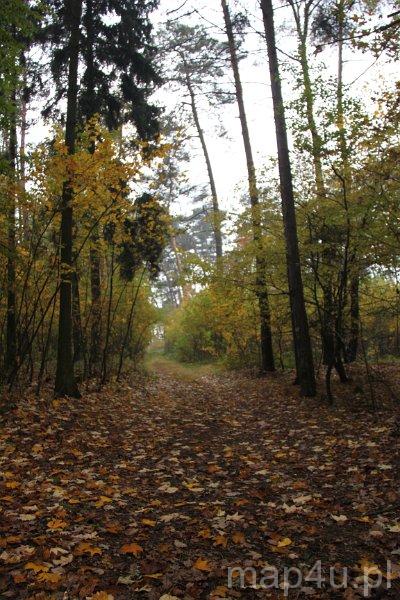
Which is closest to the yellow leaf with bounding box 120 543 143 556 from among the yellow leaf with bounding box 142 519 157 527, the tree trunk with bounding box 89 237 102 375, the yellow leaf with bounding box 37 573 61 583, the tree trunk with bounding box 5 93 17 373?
the yellow leaf with bounding box 142 519 157 527

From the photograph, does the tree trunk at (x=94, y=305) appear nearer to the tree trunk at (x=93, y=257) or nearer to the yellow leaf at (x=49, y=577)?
the tree trunk at (x=93, y=257)

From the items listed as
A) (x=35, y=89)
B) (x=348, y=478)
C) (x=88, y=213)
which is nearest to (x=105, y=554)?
(x=348, y=478)

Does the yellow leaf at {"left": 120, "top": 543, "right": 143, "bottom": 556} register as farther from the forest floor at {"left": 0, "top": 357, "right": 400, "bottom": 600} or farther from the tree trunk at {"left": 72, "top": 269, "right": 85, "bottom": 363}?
the tree trunk at {"left": 72, "top": 269, "right": 85, "bottom": 363}

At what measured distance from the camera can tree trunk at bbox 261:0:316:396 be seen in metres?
9.80

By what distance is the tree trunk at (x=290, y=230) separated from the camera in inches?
386

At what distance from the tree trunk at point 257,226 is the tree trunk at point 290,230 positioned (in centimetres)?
158

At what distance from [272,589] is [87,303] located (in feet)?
35.2

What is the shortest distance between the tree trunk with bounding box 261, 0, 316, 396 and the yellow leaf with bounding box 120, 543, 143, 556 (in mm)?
6928

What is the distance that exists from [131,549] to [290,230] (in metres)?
7.58

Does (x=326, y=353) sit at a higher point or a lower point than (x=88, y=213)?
lower

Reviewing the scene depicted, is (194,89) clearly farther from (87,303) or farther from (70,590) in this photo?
(70,590)

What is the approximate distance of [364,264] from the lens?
912 cm

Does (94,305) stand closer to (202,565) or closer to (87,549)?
(87,549)

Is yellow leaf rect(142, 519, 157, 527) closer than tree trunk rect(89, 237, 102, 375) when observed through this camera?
Yes
